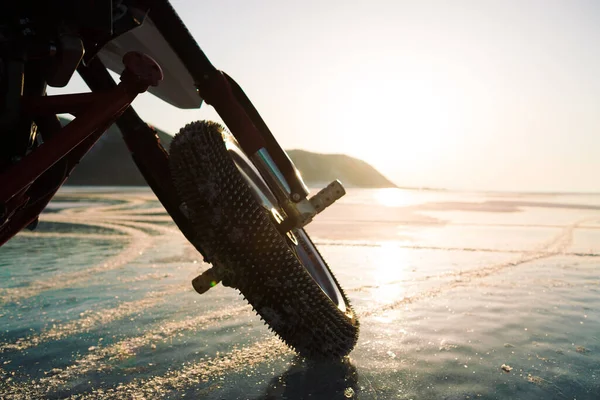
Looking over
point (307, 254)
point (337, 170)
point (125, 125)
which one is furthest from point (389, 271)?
point (337, 170)

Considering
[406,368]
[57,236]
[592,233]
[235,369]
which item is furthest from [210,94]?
[592,233]

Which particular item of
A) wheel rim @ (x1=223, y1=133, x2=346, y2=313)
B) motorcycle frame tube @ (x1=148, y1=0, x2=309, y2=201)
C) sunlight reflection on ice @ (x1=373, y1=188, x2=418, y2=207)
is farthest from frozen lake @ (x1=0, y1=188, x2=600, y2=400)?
sunlight reflection on ice @ (x1=373, y1=188, x2=418, y2=207)

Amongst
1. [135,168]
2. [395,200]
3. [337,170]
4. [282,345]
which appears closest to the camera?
[282,345]

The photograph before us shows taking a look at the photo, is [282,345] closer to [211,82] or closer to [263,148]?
[263,148]

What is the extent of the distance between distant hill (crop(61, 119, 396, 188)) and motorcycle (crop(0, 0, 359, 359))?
60.2 metres

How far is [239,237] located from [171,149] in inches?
26.6

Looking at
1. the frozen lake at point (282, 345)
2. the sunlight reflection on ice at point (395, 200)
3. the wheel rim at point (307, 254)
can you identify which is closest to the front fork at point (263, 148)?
the wheel rim at point (307, 254)

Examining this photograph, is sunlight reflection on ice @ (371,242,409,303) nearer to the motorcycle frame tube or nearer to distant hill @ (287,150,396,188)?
the motorcycle frame tube

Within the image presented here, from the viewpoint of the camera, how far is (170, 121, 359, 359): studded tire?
218 centimetres

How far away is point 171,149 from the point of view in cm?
237

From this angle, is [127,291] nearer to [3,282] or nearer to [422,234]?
[3,282]

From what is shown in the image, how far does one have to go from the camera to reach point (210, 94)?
7.65 ft

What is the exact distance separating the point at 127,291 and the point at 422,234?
789 cm

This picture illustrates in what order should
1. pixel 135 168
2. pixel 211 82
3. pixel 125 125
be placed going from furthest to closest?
pixel 135 168
pixel 125 125
pixel 211 82
